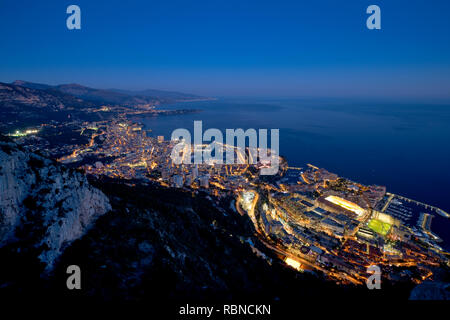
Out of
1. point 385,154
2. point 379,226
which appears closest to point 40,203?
point 379,226

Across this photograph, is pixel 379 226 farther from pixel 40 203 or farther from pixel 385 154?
pixel 385 154

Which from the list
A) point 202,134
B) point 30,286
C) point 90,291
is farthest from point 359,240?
point 202,134

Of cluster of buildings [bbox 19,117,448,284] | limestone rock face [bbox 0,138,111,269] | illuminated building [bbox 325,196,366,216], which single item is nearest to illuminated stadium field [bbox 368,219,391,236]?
cluster of buildings [bbox 19,117,448,284]

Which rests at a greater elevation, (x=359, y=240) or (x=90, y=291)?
(x=90, y=291)

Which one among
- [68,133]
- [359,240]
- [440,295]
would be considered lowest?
[359,240]

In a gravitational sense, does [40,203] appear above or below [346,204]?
above

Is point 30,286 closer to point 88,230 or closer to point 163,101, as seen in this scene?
point 88,230
